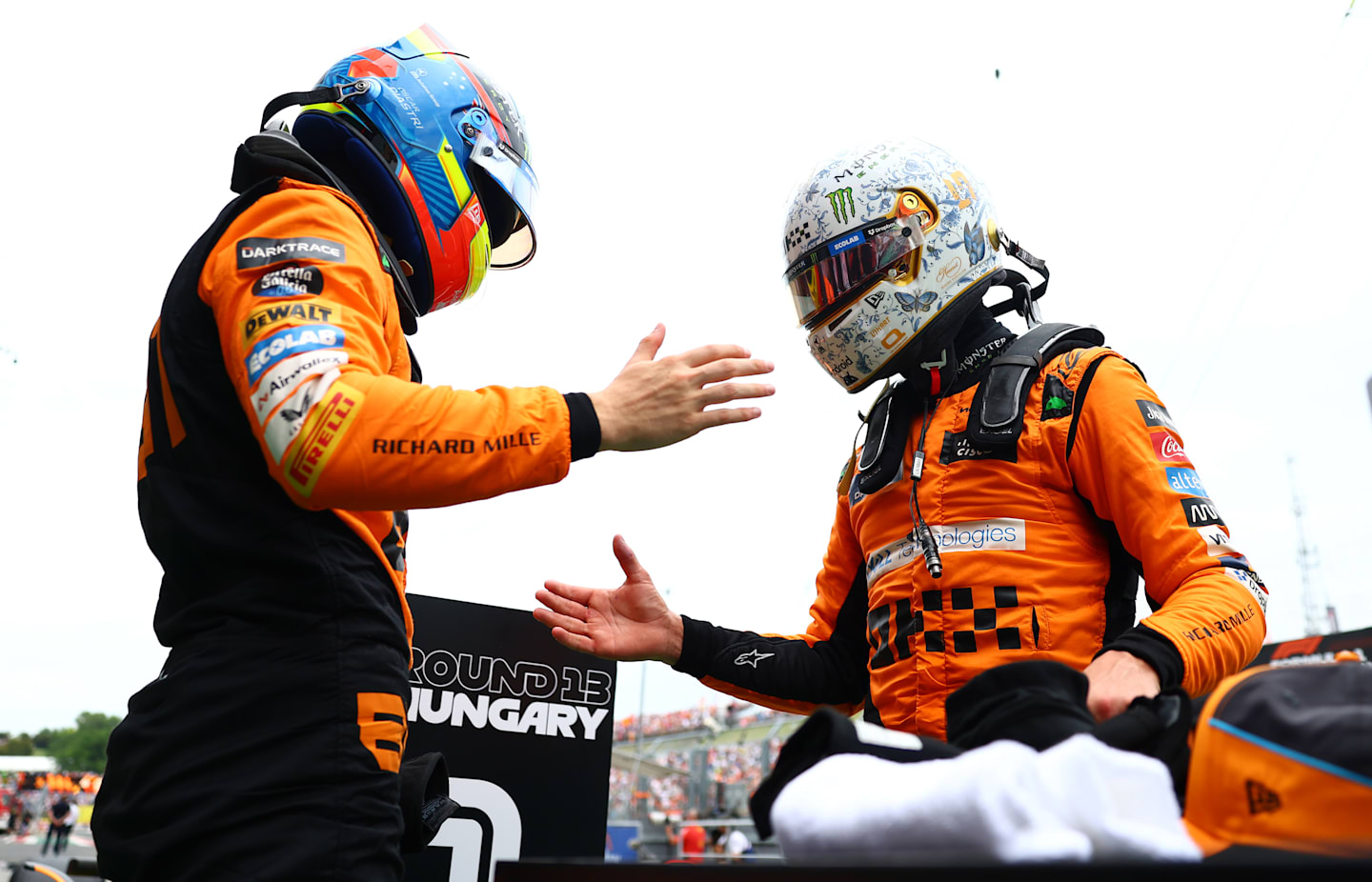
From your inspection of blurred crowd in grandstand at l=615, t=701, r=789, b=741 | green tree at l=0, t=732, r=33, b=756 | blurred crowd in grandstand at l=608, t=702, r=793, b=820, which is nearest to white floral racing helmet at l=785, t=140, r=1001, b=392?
blurred crowd in grandstand at l=608, t=702, r=793, b=820

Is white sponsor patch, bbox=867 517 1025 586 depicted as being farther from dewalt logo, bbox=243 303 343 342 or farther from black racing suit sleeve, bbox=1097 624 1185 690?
dewalt logo, bbox=243 303 343 342

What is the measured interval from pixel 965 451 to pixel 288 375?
4.70 ft

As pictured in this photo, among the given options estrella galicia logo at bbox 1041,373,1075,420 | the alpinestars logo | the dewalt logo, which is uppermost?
estrella galicia logo at bbox 1041,373,1075,420

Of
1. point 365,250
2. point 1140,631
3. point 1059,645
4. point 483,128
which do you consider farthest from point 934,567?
point 483,128

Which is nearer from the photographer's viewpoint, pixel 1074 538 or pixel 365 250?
pixel 365 250

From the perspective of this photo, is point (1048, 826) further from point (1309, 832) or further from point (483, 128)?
point (483, 128)

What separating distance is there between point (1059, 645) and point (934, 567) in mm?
289

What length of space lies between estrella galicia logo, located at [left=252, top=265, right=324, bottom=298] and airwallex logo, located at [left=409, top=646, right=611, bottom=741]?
1386 mm

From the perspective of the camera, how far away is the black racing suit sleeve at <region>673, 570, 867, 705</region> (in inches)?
93.0

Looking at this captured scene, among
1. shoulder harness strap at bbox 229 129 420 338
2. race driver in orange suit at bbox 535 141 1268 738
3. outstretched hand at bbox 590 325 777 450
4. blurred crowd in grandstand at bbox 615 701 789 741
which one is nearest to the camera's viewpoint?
outstretched hand at bbox 590 325 777 450

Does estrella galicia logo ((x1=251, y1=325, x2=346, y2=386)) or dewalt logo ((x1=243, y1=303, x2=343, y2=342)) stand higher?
dewalt logo ((x1=243, y1=303, x2=343, y2=342))

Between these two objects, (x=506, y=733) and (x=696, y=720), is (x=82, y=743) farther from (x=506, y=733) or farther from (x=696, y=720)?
(x=506, y=733)

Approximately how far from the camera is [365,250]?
1.54m

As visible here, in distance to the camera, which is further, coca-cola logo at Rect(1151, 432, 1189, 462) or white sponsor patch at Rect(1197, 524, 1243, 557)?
coca-cola logo at Rect(1151, 432, 1189, 462)
